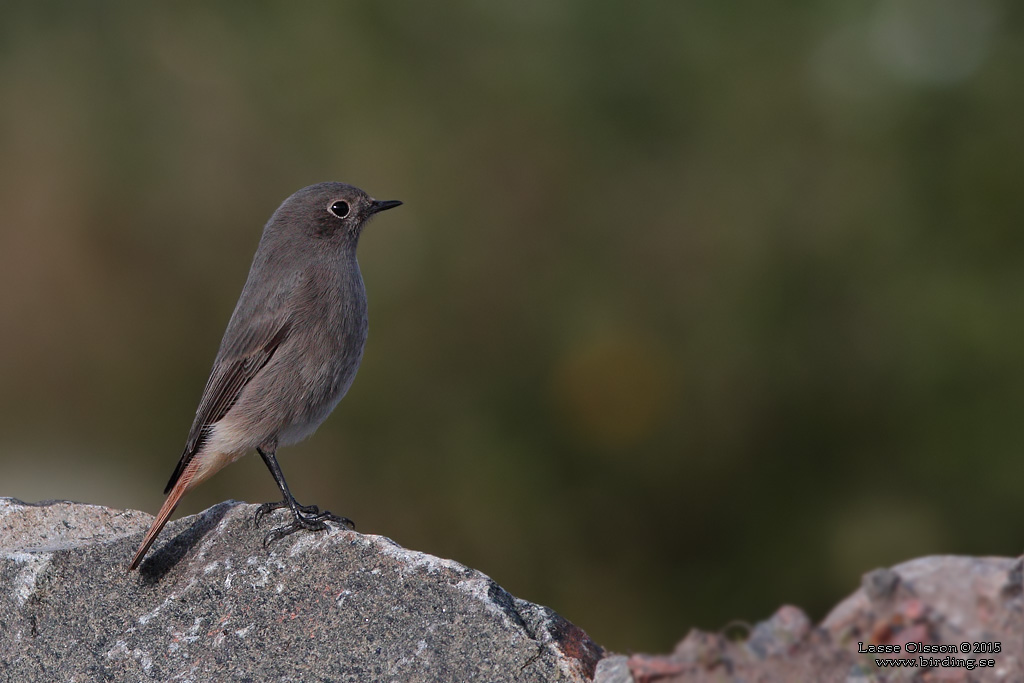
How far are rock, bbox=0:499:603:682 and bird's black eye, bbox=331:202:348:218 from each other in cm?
163

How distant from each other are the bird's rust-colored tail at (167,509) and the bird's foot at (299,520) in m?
0.33

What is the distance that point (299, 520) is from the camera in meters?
4.30

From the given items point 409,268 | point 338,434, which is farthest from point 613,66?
point 338,434

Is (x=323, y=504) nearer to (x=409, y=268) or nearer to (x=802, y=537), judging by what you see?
(x=409, y=268)

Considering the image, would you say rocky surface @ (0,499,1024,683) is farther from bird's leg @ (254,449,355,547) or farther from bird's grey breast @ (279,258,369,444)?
bird's grey breast @ (279,258,369,444)

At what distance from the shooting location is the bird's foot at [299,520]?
165 inches

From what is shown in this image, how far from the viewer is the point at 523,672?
322 cm

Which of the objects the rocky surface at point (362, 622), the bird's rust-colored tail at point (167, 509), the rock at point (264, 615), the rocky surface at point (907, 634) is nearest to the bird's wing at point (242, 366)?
the bird's rust-colored tail at point (167, 509)

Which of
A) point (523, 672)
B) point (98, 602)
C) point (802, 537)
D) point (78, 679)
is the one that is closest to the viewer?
point (523, 672)

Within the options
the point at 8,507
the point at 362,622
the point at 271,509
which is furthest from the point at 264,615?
the point at 8,507

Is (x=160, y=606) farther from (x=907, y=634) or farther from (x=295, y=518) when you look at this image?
(x=907, y=634)

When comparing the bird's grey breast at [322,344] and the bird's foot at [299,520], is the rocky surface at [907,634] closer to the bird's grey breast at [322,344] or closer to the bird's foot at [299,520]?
the bird's foot at [299,520]

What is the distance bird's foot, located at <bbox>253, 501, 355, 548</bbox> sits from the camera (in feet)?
13.8

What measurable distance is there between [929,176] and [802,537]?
259 centimetres
